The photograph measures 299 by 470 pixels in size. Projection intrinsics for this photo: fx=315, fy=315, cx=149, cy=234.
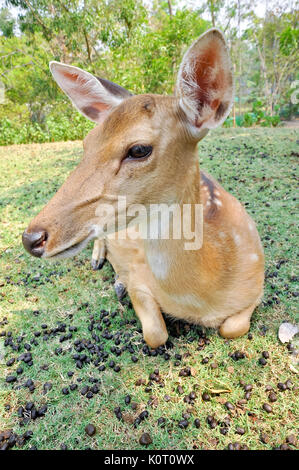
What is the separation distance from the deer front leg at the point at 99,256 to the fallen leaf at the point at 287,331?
6.44 feet

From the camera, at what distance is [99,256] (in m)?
3.57

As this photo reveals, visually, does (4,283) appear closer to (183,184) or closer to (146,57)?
(183,184)

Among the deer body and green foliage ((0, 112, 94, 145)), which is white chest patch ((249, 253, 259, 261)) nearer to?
the deer body

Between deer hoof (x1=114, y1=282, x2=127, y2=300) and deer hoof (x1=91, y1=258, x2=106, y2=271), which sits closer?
deer hoof (x1=114, y1=282, x2=127, y2=300)

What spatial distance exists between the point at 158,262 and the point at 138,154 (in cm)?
76

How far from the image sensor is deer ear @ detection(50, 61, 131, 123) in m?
2.10

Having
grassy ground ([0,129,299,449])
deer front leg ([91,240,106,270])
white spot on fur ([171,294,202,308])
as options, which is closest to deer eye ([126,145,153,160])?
white spot on fur ([171,294,202,308])

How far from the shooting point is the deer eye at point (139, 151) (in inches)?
62.6

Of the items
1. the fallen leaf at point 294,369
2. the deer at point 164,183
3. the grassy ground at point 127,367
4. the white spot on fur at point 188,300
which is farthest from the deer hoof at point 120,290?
the fallen leaf at point 294,369

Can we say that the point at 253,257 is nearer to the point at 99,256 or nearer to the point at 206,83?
the point at 206,83

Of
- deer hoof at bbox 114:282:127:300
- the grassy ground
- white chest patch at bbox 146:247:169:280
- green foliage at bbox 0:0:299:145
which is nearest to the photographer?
the grassy ground

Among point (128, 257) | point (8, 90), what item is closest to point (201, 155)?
point (128, 257)

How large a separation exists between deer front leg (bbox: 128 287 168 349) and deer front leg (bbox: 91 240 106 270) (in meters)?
1.06
